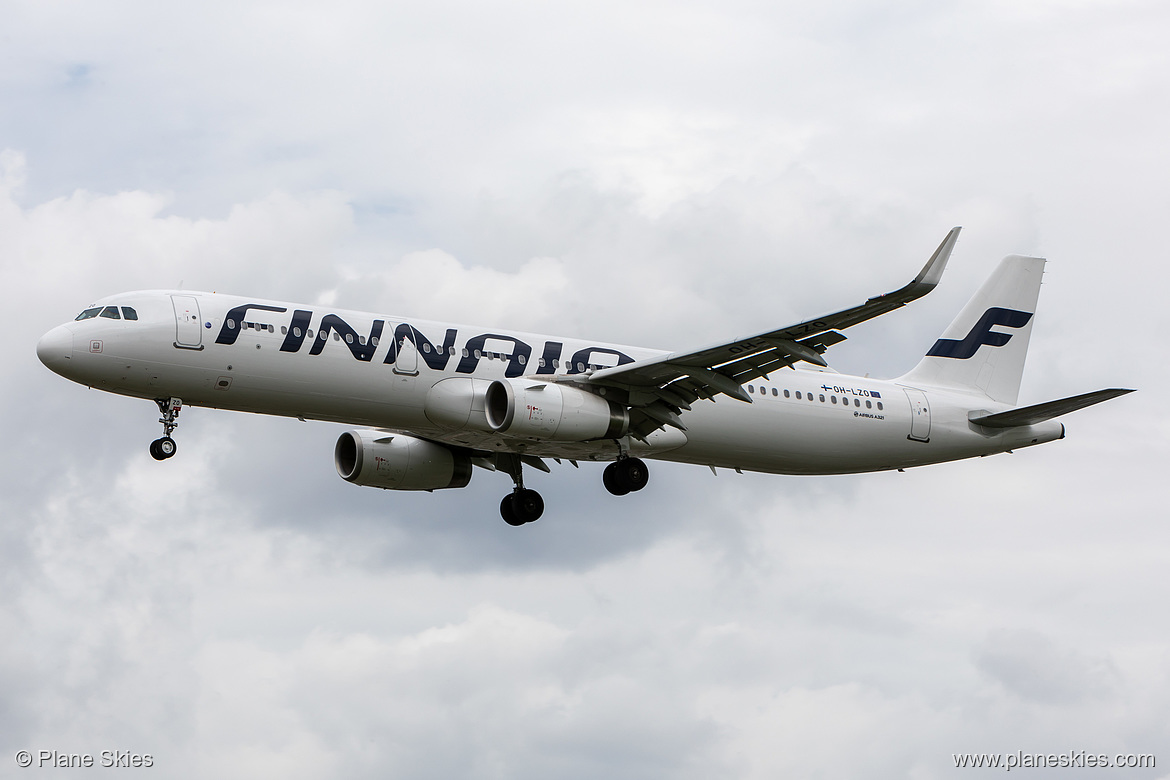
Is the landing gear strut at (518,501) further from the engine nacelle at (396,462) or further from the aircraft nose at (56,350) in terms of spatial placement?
the aircraft nose at (56,350)

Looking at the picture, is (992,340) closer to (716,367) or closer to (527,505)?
(716,367)

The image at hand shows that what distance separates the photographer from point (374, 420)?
34938 millimetres

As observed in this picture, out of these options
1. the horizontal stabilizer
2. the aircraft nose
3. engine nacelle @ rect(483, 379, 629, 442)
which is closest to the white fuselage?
the aircraft nose

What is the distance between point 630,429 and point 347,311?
7932mm

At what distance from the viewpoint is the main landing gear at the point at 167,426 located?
1325 inches

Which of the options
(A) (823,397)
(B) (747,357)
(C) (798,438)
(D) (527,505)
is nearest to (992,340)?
(A) (823,397)

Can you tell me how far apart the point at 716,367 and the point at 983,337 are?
1411 centimetres

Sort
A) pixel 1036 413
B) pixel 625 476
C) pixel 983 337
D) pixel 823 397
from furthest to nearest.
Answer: pixel 983 337
pixel 1036 413
pixel 823 397
pixel 625 476

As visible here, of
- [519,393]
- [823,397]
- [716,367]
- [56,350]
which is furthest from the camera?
[823,397]

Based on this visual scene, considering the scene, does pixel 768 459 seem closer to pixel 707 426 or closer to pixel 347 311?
pixel 707 426

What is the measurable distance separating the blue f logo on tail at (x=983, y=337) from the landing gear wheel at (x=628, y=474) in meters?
12.2

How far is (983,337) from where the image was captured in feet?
148

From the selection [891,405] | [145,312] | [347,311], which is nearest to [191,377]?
[145,312]

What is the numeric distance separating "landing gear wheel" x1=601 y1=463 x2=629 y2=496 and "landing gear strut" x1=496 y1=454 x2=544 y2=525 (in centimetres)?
459
